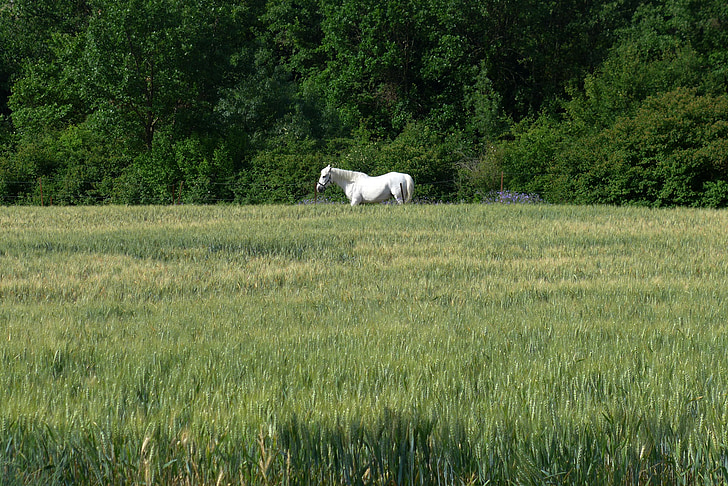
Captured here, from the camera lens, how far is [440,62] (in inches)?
1473

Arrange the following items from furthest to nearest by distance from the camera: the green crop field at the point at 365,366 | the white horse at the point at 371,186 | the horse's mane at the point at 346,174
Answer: the white horse at the point at 371,186 < the horse's mane at the point at 346,174 < the green crop field at the point at 365,366

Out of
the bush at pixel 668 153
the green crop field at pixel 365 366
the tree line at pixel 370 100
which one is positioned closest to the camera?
the green crop field at pixel 365 366

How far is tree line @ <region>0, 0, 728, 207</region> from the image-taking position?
27672mm

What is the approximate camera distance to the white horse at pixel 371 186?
977 inches

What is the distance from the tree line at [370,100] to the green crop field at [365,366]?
47.3ft

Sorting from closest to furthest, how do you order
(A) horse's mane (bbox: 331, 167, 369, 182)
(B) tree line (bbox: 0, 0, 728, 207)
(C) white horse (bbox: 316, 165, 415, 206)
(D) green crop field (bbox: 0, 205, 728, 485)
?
1. (D) green crop field (bbox: 0, 205, 728, 485)
2. (A) horse's mane (bbox: 331, 167, 369, 182)
3. (C) white horse (bbox: 316, 165, 415, 206)
4. (B) tree line (bbox: 0, 0, 728, 207)

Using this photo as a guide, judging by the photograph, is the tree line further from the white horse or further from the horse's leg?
the horse's leg

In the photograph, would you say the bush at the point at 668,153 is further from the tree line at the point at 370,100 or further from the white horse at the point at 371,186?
the white horse at the point at 371,186

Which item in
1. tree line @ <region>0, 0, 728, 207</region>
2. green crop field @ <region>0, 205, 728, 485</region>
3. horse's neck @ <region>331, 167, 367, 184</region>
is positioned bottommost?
green crop field @ <region>0, 205, 728, 485</region>

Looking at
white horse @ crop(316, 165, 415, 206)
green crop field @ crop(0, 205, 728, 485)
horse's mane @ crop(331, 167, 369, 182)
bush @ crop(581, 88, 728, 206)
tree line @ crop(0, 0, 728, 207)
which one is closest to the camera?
green crop field @ crop(0, 205, 728, 485)

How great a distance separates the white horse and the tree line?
5.30m

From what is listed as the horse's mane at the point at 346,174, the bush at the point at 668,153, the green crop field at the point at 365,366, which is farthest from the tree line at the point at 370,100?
the green crop field at the point at 365,366

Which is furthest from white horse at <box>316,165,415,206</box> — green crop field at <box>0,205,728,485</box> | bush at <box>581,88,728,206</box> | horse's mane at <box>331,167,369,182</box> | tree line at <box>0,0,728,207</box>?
green crop field at <box>0,205,728,485</box>

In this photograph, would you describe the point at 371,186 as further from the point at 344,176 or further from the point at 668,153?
the point at 668,153
